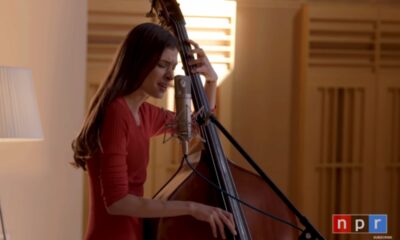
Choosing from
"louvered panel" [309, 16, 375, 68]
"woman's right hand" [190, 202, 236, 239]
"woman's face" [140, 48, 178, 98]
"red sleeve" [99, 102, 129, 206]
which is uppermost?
"louvered panel" [309, 16, 375, 68]

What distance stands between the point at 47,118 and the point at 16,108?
1.90 feet

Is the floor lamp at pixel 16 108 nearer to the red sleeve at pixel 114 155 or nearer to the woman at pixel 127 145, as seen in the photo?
the woman at pixel 127 145

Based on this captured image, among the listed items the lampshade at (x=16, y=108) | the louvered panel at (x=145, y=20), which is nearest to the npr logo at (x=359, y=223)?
the louvered panel at (x=145, y=20)

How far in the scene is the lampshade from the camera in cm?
180

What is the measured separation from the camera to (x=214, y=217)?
4.15 ft

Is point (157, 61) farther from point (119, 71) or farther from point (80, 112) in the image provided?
point (80, 112)

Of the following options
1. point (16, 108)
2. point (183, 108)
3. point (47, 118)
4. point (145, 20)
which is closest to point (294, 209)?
point (183, 108)

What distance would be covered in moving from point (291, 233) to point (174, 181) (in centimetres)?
33

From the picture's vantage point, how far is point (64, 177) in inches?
97.4

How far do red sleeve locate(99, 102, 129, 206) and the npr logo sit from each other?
220 centimetres

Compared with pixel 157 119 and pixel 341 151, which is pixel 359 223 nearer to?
pixel 341 151

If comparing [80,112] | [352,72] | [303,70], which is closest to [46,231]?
[80,112]

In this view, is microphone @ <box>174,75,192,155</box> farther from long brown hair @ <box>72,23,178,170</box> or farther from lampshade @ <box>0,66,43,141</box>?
lampshade @ <box>0,66,43,141</box>

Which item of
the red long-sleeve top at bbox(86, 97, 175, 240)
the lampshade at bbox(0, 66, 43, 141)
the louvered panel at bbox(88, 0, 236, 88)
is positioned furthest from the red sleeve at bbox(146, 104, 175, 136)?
the louvered panel at bbox(88, 0, 236, 88)
